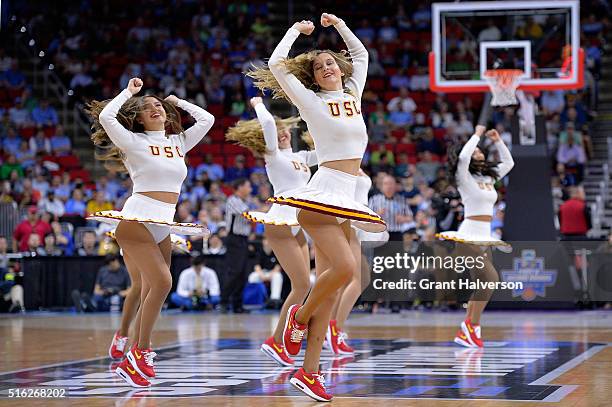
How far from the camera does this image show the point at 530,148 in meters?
15.0

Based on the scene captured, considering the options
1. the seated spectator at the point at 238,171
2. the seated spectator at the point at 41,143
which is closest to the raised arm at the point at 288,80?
the seated spectator at the point at 238,171

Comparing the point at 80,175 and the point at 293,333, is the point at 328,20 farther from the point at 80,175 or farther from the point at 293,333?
the point at 80,175

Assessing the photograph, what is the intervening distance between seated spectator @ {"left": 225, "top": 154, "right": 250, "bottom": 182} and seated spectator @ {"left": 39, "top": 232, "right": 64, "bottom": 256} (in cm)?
Result: 406

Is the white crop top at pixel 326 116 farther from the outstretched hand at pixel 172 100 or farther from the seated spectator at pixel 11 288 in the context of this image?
the seated spectator at pixel 11 288

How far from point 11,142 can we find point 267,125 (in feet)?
47.6

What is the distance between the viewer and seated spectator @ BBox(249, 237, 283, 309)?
16.3 meters

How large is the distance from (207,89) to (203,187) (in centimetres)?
442

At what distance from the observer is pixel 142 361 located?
23.5 feet

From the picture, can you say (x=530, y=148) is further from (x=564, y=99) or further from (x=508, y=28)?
(x=564, y=99)

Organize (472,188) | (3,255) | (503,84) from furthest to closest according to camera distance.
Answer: (3,255) → (503,84) → (472,188)

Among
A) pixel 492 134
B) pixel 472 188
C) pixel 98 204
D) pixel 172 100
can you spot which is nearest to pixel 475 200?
pixel 472 188

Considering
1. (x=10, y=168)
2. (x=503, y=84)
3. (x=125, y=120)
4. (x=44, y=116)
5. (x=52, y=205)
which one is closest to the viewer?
(x=125, y=120)

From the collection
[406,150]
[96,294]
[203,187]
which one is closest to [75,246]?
[96,294]

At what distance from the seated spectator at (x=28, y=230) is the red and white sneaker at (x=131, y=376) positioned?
Answer: 34.2 ft
